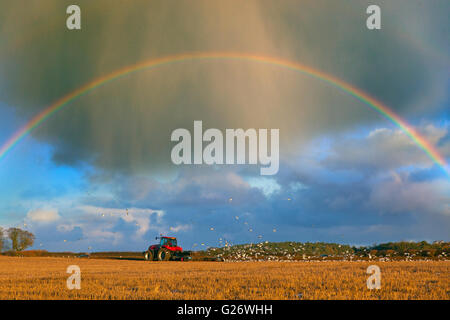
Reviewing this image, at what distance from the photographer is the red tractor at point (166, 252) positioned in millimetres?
51719

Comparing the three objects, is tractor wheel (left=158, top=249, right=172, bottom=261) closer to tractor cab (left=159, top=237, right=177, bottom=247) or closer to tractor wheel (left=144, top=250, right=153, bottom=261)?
tractor cab (left=159, top=237, right=177, bottom=247)

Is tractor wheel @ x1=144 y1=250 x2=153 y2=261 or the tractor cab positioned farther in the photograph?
tractor wheel @ x1=144 y1=250 x2=153 y2=261

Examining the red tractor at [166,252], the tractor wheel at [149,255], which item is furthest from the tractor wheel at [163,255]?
the tractor wheel at [149,255]

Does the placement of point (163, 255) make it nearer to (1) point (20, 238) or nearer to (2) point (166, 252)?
(2) point (166, 252)

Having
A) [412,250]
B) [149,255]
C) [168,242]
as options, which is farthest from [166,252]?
[412,250]

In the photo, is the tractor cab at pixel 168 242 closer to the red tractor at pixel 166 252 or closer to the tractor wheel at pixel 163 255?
the red tractor at pixel 166 252

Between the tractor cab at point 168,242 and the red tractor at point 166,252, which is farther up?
the tractor cab at point 168,242

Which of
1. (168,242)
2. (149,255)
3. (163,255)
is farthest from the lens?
(149,255)

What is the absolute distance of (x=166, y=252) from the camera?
171ft

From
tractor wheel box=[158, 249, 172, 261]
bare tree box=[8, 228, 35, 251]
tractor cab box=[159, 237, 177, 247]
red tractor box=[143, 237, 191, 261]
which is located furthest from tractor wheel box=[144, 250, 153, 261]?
bare tree box=[8, 228, 35, 251]

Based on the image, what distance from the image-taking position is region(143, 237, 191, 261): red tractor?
170ft
